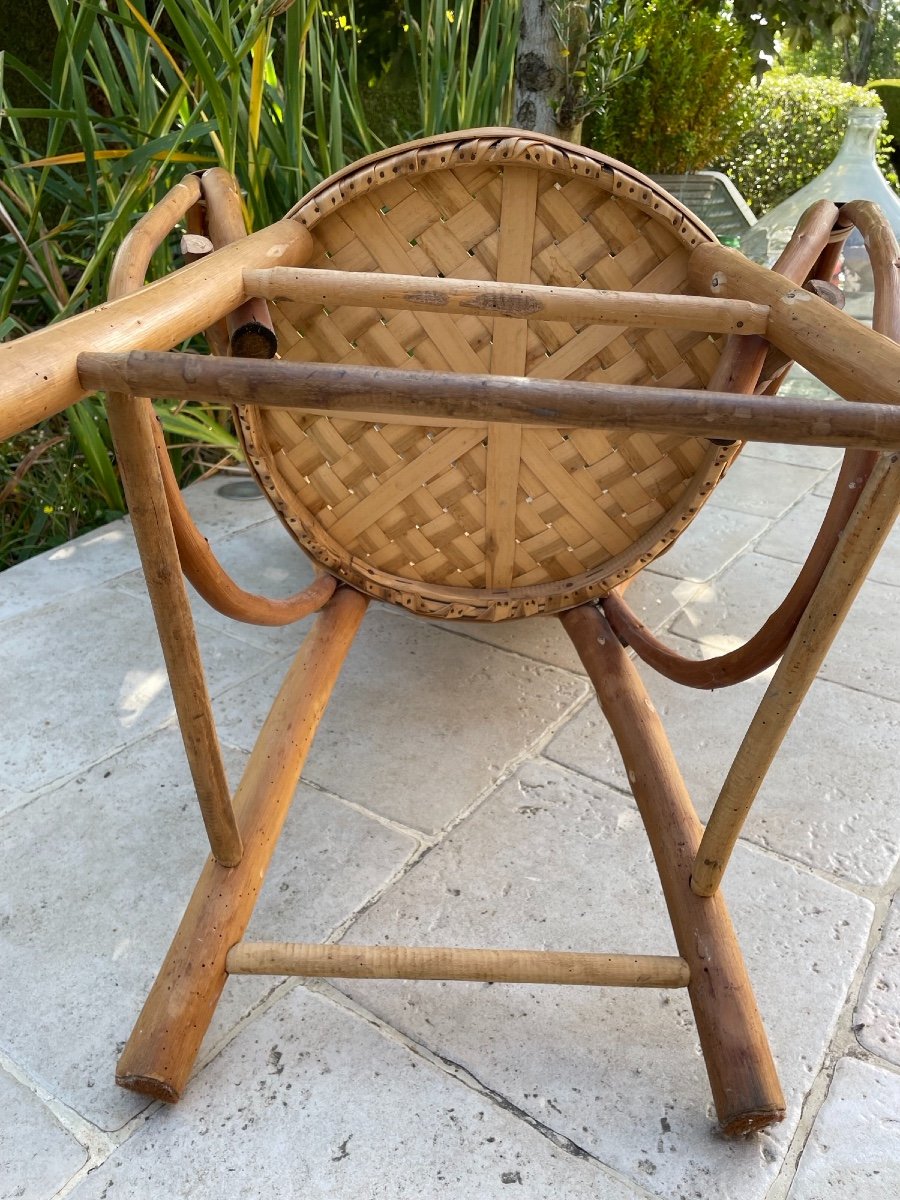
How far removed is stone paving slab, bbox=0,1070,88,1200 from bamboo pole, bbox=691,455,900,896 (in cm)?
68

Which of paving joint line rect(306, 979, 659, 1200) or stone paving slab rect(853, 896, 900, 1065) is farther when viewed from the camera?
stone paving slab rect(853, 896, 900, 1065)

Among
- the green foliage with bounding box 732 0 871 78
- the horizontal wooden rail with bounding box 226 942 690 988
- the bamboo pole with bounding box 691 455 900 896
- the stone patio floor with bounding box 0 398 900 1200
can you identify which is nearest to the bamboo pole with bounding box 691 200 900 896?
the bamboo pole with bounding box 691 455 900 896

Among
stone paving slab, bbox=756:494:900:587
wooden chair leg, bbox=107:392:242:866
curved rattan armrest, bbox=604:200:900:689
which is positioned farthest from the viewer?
stone paving slab, bbox=756:494:900:587

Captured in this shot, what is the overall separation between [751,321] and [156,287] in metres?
0.59

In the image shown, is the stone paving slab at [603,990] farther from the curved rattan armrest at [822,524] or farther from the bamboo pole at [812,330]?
the bamboo pole at [812,330]

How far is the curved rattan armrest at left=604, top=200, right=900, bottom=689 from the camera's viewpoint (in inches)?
33.7

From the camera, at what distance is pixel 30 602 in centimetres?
190

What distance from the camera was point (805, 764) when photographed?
148cm

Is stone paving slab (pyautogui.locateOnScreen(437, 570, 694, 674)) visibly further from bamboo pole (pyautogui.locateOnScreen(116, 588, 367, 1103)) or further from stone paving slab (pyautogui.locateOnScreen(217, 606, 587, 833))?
bamboo pole (pyautogui.locateOnScreen(116, 588, 367, 1103))

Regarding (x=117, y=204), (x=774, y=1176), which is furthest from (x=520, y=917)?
(x=117, y=204)

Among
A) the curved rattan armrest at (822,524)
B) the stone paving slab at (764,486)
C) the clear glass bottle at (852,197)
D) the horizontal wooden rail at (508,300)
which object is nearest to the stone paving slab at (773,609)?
the stone paving slab at (764,486)

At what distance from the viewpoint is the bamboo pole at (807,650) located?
0.72 m

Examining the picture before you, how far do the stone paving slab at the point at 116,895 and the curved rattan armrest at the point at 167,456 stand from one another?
0.33 metres

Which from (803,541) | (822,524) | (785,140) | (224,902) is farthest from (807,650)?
(785,140)
